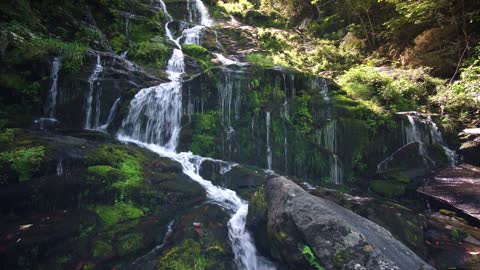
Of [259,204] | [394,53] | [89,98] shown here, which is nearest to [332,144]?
[259,204]

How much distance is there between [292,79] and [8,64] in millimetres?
8782

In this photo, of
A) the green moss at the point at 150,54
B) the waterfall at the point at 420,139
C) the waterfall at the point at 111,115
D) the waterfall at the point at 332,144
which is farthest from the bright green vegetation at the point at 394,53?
the waterfall at the point at 111,115

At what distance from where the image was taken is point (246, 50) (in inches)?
680

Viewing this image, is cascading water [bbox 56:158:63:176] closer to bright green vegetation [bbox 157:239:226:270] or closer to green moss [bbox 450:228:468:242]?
bright green vegetation [bbox 157:239:226:270]

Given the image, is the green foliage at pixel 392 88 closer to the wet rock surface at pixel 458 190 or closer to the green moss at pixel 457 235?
the wet rock surface at pixel 458 190

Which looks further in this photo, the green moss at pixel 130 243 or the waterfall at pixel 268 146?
the waterfall at pixel 268 146

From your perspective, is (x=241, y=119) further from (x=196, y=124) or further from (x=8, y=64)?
(x=8, y=64)

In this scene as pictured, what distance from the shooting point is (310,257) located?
411 cm

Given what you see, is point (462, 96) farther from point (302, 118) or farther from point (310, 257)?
point (310, 257)

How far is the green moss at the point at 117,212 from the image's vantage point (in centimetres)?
530

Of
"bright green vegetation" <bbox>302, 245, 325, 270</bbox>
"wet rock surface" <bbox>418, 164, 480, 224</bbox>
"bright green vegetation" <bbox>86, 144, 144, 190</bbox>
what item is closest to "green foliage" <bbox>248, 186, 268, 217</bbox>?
"bright green vegetation" <bbox>302, 245, 325, 270</bbox>

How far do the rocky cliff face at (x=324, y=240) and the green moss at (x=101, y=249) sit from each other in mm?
2666

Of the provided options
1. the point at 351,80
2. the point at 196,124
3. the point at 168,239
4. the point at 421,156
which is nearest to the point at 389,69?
the point at 351,80

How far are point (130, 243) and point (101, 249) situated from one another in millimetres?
449
